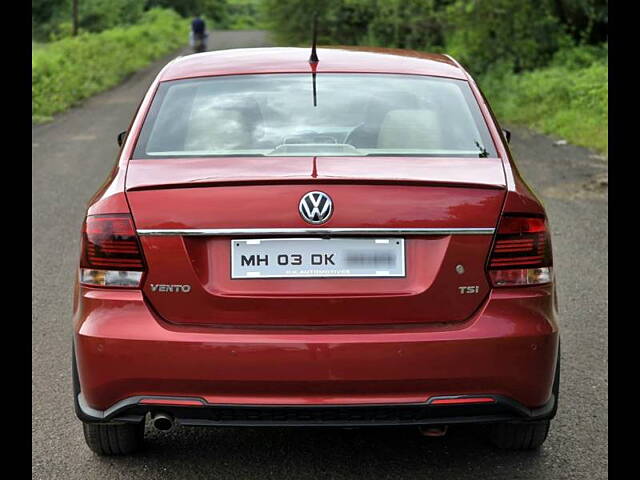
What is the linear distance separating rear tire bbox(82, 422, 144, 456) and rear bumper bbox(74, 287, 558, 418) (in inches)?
18.0

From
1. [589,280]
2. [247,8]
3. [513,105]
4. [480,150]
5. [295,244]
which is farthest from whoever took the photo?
[247,8]

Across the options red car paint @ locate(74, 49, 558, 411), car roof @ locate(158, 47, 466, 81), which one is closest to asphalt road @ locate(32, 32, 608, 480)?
red car paint @ locate(74, 49, 558, 411)

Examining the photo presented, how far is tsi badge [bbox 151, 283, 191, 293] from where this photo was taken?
11.2ft

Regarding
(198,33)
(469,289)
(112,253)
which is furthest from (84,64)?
(469,289)

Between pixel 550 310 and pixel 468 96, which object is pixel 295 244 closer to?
pixel 550 310

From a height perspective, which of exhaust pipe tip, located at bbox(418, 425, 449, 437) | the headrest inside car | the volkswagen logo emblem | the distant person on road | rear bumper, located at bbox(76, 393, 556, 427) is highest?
the headrest inside car

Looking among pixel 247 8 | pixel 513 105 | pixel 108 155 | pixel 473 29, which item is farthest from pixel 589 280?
pixel 247 8

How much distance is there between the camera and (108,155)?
1440 centimetres

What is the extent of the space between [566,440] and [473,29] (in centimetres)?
1916

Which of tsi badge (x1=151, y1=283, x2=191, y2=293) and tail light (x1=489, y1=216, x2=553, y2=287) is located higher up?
tail light (x1=489, y1=216, x2=553, y2=287)

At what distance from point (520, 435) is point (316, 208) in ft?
4.43

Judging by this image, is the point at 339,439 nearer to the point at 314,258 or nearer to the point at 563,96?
the point at 314,258

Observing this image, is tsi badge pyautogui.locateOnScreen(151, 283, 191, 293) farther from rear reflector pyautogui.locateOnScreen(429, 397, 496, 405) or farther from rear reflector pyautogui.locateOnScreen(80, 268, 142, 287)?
rear reflector pyautogui.locateOnScreen(429, 397, 496, 405)

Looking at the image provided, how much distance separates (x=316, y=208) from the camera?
11.0 ft
